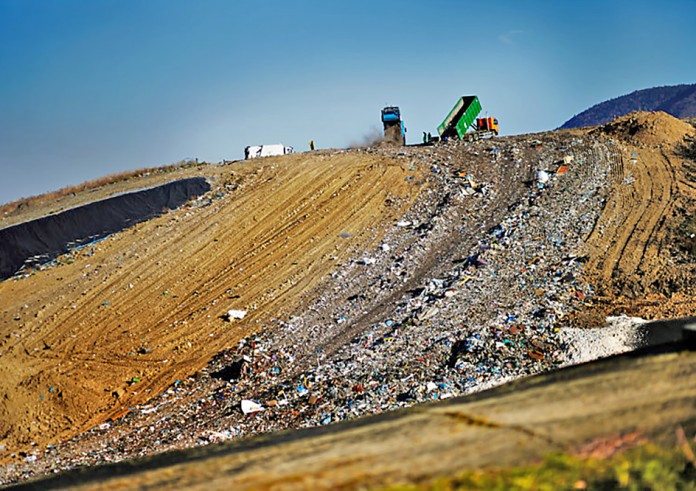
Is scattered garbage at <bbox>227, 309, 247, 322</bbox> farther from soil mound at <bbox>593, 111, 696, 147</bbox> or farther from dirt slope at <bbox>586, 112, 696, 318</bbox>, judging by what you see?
soil mound at <bbox>593, 111, 696, 147</bbox>

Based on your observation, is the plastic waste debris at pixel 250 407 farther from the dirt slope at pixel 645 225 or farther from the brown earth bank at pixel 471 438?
the brown earth bank at pixel 471 438

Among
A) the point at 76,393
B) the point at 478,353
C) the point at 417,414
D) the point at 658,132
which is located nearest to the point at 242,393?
the point at 76,393

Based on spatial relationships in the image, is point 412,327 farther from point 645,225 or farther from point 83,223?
point 83,223

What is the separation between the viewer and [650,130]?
599 inches

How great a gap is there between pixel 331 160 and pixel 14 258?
8.93 metres

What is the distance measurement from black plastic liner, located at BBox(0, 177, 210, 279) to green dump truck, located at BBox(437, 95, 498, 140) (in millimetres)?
7661

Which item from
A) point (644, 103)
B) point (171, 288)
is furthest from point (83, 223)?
point (644, 103)

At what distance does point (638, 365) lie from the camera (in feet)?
6.30

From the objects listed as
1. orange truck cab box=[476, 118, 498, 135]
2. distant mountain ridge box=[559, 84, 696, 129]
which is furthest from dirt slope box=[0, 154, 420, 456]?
distant mountain ridge box=[559, 84, 696, 129]

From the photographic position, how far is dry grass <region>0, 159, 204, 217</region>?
77.2 feet

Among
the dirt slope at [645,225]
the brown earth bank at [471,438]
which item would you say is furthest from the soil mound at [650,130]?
the brown earth bank at [471,438]

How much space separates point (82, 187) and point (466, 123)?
1533 centimetres

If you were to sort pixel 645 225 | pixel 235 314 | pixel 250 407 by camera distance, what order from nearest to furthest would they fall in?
pixel 250 407 < pixel 645 225 < pixel 235 314

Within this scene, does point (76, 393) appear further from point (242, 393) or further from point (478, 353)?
point (478, 353)
